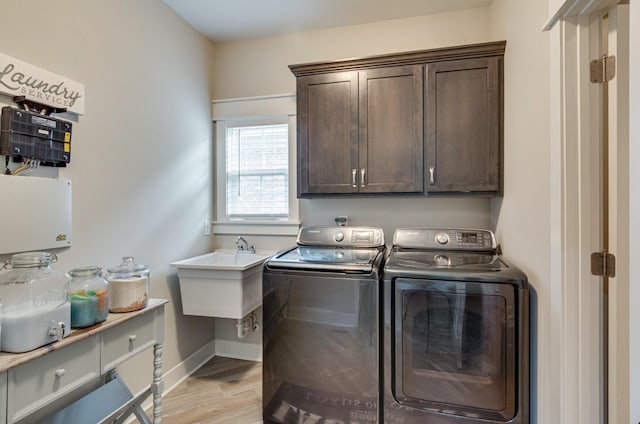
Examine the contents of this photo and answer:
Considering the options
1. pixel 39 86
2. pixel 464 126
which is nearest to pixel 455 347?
pixel 464 126

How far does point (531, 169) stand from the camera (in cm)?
162

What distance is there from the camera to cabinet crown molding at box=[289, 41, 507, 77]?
6.75 ft

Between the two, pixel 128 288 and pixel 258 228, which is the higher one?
pixel 258 228

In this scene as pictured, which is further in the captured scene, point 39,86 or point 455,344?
point 455,344

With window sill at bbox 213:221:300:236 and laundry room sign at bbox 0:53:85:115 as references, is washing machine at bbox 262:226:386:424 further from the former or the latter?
laundry room sign at bbox 0:53:85:115

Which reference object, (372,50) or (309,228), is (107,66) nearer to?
(309,228)

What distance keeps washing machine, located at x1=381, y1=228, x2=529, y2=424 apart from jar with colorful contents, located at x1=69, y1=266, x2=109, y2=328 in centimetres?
136

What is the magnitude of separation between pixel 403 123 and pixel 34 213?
212 centimetres

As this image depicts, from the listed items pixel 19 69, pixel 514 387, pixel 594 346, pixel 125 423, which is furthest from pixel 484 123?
pixel 125 423

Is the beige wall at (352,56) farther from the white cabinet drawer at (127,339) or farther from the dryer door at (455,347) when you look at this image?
the white cabinet drawer at (127,339)

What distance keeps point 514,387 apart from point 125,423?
2.20 m

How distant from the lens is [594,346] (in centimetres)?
128

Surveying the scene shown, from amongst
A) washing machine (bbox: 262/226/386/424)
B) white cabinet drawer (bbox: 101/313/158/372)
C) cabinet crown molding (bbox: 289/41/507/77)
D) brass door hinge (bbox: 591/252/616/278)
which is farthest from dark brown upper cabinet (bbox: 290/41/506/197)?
white cabinet drawer (bbox: 101/313/158/372)

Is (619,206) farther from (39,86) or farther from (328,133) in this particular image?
(39,86)
